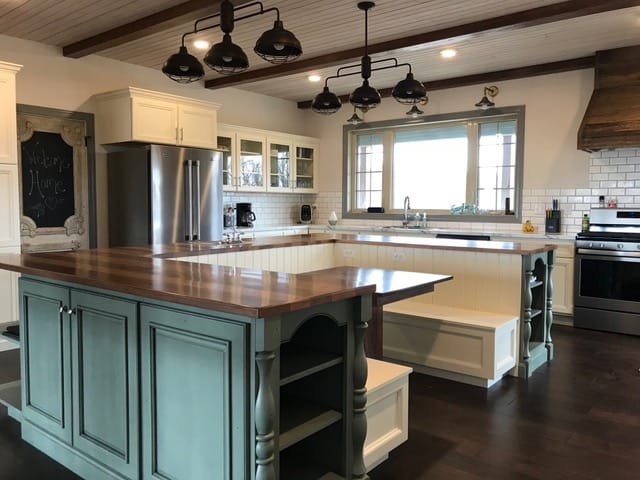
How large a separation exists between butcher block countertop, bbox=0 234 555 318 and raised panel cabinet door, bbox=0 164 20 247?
4.97 ft


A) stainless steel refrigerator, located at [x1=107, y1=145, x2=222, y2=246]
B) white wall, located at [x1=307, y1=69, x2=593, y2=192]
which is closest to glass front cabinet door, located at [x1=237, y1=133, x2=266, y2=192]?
stainless steel refrigerator, located at [x1=107, y1=145, x2=222, y2=246]

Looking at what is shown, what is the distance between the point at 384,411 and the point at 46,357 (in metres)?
1.62

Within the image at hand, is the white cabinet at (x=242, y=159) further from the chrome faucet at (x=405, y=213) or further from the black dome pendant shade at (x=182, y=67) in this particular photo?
the black dome pendant shade at (x=182, y=67)

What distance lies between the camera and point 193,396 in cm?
184

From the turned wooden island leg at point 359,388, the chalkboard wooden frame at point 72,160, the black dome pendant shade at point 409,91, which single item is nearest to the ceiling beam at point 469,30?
the black dome pendant shade at point 409,91

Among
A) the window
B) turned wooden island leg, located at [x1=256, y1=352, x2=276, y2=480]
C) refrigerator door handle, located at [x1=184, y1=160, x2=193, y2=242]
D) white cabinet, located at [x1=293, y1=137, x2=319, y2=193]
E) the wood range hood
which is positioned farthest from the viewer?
white cabinet, located at [x1=293, y1=137, x2=319, y2=193]

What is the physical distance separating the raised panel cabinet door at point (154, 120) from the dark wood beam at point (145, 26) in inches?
23.8

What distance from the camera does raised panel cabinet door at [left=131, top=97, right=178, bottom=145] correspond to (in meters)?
5.11

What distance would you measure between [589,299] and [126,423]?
463 cm

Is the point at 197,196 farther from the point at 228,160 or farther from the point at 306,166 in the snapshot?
the point at 306,166

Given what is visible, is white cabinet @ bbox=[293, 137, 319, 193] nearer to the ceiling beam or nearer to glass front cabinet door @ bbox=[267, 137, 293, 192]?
glass front cabinet door @ bbox=[267, 137, 293, 192]

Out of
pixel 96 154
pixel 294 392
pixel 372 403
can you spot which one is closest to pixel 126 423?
pixel 294 392

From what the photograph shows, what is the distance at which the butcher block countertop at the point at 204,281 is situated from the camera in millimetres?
1705

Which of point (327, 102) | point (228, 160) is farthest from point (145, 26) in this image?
point (228, 160)
